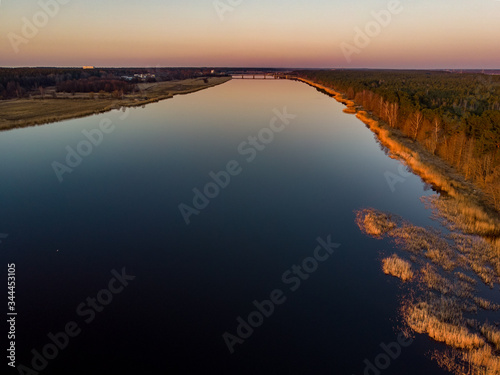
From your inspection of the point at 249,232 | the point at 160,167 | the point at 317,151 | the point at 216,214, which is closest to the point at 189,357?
the point at 249,232

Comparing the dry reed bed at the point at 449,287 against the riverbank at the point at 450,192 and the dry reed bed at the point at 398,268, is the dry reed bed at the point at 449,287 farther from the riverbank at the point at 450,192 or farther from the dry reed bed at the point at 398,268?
the riverbank at the point at 450,192

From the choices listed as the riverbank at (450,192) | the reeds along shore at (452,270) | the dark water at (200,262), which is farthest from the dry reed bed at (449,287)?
the riverbank at (450,192)

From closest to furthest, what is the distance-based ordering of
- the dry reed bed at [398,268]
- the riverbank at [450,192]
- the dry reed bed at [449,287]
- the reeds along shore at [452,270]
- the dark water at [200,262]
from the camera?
the dry reed bed at [449,287] → the reeds along shore at [452,270] → the dark water at [200,262] → the dry reed bed at [398,268] → the riverbank at [450,192]

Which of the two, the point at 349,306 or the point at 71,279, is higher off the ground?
the point at 71,279

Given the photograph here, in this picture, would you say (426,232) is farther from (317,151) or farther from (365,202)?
(317,151)

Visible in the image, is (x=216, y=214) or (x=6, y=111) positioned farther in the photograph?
(x=6, y=111)
